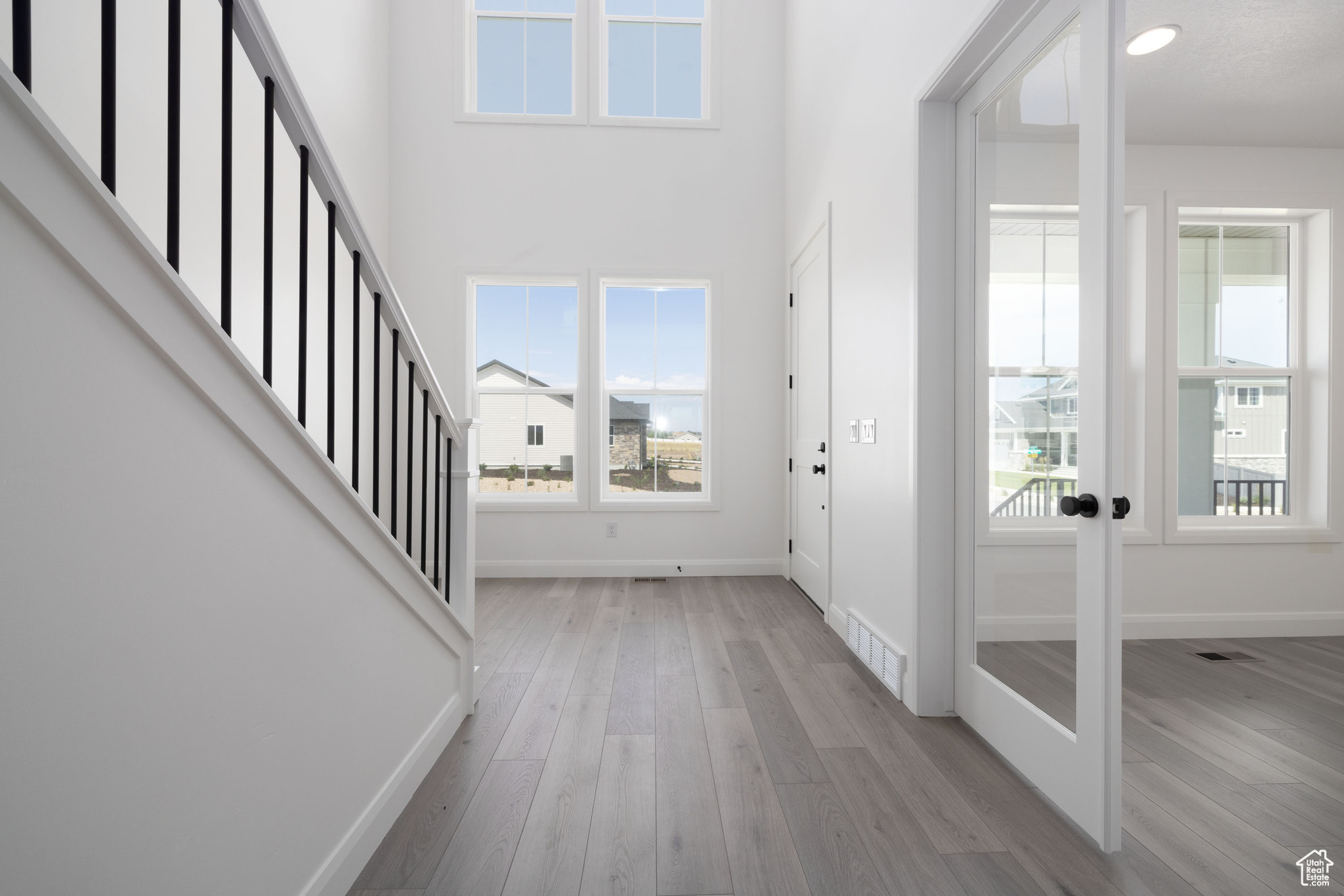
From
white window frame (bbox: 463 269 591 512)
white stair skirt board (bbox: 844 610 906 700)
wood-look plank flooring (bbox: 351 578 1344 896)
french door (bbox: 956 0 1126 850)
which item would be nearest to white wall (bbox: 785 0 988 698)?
white stair skirt board (bbox: 844 610 906 700)

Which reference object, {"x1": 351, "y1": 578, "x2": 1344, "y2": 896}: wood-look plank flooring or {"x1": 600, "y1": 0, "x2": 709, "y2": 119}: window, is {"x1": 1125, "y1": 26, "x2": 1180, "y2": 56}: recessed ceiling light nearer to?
{"x1": 351, "y1": 578, "x2": 1344, "y2": 896}: wood-look plank flooring

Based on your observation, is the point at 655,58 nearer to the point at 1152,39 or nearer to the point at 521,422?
the point at 521,422

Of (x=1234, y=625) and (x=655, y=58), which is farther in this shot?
(x=655, y=58)

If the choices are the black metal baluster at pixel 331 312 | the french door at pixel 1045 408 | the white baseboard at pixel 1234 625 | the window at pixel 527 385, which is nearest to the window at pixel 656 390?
the window at pixel 527 385

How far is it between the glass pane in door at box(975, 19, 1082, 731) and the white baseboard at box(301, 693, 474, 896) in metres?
1.78

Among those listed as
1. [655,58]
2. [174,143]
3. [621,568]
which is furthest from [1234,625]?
[655,58]

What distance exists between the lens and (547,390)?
467 cm

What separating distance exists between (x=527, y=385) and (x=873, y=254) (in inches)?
109

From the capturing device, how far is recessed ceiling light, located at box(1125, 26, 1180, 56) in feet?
7.73

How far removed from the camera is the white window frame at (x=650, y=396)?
462cm

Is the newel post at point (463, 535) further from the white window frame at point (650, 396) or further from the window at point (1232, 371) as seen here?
the window at point (1232, 371)

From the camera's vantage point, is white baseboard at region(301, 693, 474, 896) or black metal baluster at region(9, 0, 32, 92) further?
white baseboard at region(301, 693, 474, 896)

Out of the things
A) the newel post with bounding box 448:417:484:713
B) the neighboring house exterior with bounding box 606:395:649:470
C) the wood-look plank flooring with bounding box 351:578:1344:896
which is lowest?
the wood-look plank flooring with bounding box 351:578:1344:896

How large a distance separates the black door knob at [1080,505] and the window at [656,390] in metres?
3.20
